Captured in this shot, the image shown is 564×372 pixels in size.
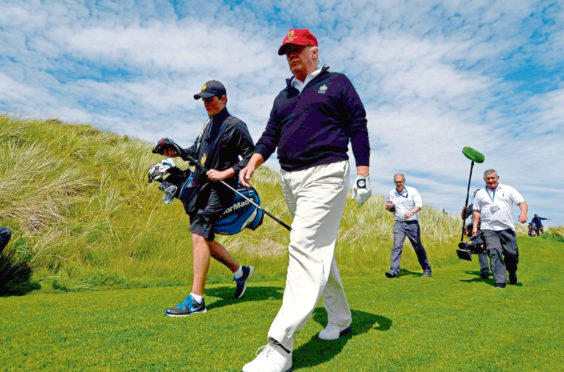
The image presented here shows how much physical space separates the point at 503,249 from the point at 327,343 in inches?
208

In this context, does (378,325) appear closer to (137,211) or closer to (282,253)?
(282,253)

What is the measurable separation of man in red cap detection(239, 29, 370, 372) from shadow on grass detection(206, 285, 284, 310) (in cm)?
148

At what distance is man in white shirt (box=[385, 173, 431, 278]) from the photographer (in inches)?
293

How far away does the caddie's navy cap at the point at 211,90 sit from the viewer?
379 centimetres

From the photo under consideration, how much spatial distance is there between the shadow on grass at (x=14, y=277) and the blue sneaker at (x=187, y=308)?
90.7 inches

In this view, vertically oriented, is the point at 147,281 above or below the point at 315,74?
below

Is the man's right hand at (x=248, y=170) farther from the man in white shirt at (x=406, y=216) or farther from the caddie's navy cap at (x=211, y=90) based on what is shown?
the man in white shirt at (x=406, y=216)

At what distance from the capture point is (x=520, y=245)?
12.1m

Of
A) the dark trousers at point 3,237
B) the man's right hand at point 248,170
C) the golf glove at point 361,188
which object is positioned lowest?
the dark trousers at point 3,237

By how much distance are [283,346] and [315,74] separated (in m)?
1.78

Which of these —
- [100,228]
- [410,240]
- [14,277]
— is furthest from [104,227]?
[410,240]

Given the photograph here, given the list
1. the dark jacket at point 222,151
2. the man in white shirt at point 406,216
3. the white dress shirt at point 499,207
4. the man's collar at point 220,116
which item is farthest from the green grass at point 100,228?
the man's collar at point 220,116

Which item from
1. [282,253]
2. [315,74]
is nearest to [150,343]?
[315,74]

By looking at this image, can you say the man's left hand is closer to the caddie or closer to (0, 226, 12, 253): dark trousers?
the caddie
